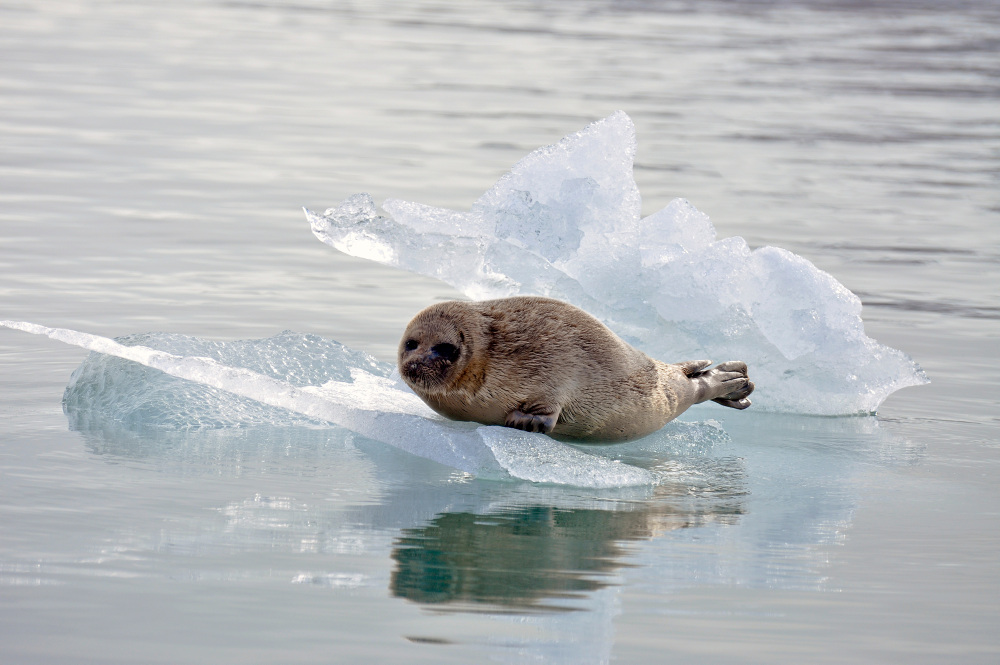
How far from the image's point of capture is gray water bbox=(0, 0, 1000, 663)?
12.9ft

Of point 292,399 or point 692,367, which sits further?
point 692,367

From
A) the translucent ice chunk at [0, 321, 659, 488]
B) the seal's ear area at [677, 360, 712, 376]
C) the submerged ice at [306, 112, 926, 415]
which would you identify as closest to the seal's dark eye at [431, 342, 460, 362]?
the translucent ice chunk at [0, 321, 659, 488]

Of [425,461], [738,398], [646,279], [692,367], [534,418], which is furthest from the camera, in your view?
[646,279]

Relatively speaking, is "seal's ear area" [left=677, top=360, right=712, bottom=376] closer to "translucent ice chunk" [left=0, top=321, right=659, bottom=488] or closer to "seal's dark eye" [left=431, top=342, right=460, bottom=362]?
"translucent ice chunk" [left=0, top=321, right=659, bottom=488]

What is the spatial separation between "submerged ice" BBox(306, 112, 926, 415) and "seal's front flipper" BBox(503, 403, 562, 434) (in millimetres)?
1810

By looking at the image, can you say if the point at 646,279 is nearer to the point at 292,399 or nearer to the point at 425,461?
the point at 425,461

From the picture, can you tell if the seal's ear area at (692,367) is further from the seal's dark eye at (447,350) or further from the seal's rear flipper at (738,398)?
the seal's dark eye at (447,350)

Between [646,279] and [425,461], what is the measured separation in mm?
2092

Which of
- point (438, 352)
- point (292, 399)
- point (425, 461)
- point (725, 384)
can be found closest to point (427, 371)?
point (438, 352)

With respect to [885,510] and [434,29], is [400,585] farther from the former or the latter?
[434,29]

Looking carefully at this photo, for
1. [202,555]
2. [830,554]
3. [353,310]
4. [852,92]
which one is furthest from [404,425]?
[852,92]

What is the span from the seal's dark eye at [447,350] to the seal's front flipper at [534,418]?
32 cm

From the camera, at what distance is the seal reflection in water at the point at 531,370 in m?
5.58

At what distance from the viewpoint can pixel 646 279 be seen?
7305 mm
